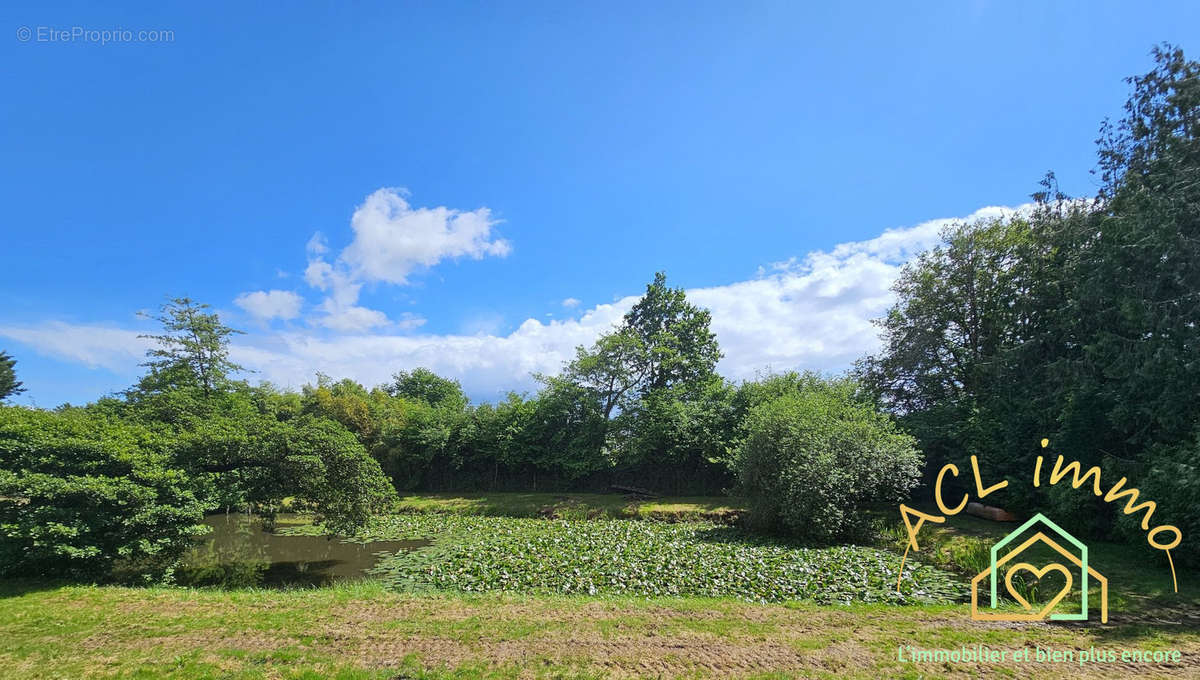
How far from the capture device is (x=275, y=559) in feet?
41.2

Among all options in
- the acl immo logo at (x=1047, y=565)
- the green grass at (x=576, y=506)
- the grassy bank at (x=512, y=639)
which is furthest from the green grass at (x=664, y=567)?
the green grass at (x=576, y=506)

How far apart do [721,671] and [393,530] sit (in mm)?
13904

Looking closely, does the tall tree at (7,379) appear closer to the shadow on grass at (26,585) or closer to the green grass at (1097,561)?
the shadow on grass at (26,585)

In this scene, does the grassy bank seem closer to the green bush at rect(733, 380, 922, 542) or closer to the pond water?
the pond water

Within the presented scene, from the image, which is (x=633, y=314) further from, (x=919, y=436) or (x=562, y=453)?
(x=919, y=436)

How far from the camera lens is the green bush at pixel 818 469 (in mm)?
12195

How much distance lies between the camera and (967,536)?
11758 millimetres

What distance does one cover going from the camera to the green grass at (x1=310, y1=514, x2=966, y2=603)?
8305mm

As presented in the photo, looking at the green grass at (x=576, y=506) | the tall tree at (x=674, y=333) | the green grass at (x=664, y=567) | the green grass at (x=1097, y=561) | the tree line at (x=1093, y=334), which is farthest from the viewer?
the tall tree at (x=674, y=333)

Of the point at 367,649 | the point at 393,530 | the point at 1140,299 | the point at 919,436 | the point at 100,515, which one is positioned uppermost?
the point at 1140,299

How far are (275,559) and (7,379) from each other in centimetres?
5601

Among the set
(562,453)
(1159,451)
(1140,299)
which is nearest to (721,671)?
(1159,451)

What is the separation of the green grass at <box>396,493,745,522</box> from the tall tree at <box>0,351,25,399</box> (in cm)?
4924

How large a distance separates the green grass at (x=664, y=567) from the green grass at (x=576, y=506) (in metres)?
3.26
